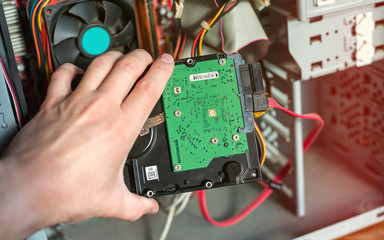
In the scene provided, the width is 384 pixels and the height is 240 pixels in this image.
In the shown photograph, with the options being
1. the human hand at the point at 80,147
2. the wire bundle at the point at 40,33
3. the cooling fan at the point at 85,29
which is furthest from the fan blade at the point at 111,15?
the human hand at the point at 80,147

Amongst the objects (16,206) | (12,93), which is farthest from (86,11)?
(16,206)

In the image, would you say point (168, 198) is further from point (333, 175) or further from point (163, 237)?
point (333, 175)

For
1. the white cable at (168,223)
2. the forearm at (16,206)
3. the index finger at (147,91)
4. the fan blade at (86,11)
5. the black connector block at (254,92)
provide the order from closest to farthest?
the forearm at (16,206) < the index finger at (147,91) < the black connector block at (254,92) < the fan blade at (86,11) < the white cable at (168,223)

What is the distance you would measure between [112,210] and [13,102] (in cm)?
30

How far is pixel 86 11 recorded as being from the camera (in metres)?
1.00

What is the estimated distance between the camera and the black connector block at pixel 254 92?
0.86 m

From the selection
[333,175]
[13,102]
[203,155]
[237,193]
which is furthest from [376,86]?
[13,102]

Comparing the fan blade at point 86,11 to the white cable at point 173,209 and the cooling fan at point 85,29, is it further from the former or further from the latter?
the white cable at point 173,209

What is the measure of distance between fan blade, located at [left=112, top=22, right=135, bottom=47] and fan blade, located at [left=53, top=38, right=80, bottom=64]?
0.30ft

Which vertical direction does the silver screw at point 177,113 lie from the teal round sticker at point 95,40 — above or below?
below

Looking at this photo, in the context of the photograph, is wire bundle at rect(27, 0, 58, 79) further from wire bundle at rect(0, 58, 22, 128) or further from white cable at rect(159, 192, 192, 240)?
white cable at rect(159, 192, 192, 240)

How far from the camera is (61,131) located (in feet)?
2.23

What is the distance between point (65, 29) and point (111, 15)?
0.37ft

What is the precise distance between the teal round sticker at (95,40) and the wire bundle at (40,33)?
0.08m
